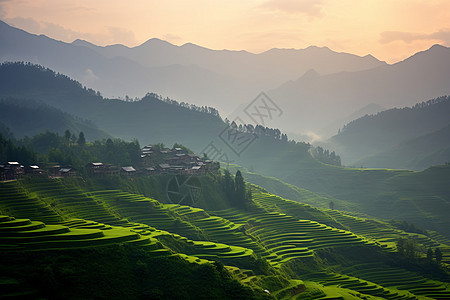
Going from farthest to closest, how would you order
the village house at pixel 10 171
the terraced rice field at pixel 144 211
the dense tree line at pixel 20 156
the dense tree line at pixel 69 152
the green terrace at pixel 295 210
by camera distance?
the green terrace at pixel 295 210 < the dense tree line at pixel 69 152 < the dense tree line at pixel 20 156 < the village house at pixel 10 171 < the terraced rice field at pixel 144 211

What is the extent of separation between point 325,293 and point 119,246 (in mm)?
23676

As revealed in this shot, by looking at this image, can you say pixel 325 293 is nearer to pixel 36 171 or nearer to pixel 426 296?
pixel 426 296

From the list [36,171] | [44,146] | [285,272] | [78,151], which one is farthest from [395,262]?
[44,146]

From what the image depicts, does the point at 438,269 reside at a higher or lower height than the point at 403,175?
lower

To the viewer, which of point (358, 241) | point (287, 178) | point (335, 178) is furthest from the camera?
point (287, 178)

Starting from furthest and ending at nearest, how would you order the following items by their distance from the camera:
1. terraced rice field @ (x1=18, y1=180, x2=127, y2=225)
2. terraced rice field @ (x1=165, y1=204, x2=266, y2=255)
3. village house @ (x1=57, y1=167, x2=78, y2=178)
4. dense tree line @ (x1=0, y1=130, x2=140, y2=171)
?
1. dense tree line @ (x1=0, y1=130, x2=140, y2=171)
2. village house @ (x1=57, y1=167, x2=78, y2=178)
3. terraced rice field @ (x1=165, y1=204, x2=266, y2=255)
4. terraced rice field @ (x1=18, y1=180, x2=127, y2=225)

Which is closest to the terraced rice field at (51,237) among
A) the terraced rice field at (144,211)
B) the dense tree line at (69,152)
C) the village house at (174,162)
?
the terraced rice field at (144,211)

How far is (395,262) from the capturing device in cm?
6981

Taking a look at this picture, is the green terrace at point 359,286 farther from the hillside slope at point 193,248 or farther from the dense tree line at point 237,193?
the dense tree line at point 237,193

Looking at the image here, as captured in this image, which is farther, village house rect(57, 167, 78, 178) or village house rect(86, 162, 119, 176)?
village house rect(86, 162, 119, 176)

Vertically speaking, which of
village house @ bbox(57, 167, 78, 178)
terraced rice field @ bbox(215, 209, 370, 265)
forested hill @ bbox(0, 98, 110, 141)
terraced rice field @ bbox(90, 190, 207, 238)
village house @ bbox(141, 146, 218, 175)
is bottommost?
terraced rice field @ bbox(215, 209, 370, 265)

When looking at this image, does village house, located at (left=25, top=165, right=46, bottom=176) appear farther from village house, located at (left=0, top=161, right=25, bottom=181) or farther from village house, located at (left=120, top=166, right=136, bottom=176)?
village house, located at (left=120, top=166, right=136, bottom=176)

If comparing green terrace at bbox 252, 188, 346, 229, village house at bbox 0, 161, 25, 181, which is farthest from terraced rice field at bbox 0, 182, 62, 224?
green terrace at bbox 252, 188, 346, 229

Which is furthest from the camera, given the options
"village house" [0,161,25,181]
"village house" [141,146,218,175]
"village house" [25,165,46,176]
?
"village house" [141,146,218,175]
